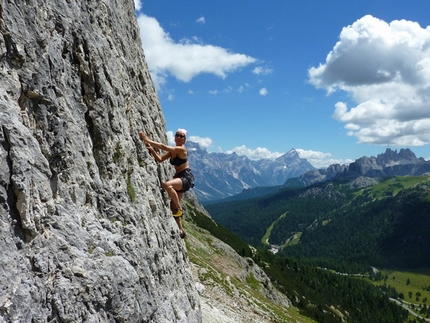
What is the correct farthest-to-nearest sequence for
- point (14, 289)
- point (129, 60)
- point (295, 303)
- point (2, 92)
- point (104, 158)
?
point (295, 303)
point (129, 60)
point (104, 158)
point (2, 92)
point (14, 289)

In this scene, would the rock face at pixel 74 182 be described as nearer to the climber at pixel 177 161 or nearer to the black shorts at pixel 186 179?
the climber at pixel 177 161

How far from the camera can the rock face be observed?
9562 mm

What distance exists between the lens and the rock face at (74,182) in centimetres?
956

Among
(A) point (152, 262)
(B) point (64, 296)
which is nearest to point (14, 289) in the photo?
(B) point (64, 296)

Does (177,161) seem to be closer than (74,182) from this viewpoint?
No

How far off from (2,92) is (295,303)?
386 feet

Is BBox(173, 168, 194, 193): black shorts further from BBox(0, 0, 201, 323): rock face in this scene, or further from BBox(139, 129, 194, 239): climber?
BBox(0, 0, 201, 323): rock face

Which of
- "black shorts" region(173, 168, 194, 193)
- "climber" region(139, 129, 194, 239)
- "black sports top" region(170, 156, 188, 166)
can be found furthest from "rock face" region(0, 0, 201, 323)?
"black shorts" region(173, 168, 194, 193)

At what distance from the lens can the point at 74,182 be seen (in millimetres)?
12227

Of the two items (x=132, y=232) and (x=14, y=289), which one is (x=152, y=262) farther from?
(x=14, y=289)

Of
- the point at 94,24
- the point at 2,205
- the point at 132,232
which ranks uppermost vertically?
the point at 94,24

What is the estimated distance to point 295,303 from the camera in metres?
109

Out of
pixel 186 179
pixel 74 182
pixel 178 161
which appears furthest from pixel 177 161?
pixel 74 182

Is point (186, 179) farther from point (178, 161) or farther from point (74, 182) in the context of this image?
point (74, 182)
